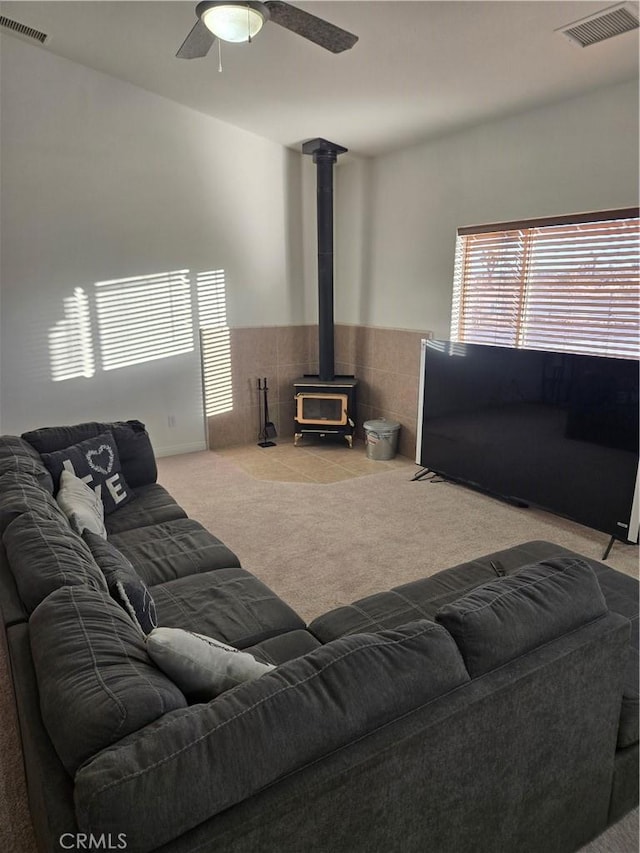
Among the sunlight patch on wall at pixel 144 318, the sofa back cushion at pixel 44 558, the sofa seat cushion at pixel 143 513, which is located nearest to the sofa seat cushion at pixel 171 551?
the sofa seat cushion at pixel 143 513

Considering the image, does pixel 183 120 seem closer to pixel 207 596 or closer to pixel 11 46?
pixel 11 46

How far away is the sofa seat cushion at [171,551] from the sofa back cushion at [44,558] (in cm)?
48

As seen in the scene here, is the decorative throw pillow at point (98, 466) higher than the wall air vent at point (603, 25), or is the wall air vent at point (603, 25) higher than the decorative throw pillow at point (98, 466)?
the wall air vent at point (603, 25)

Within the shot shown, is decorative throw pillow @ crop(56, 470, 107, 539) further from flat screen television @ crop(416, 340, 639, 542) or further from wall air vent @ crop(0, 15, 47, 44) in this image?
wall air vent @ crop(0, 15, 47, 44)

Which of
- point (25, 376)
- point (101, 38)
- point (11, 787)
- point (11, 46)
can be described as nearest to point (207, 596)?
point (11, 787)

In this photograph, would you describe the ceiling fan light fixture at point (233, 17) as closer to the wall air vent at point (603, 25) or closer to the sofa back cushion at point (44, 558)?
the wall air vent at point (603, 25)

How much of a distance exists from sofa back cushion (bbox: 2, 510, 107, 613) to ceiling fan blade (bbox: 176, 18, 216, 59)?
2.52m

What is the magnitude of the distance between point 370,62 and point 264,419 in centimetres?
359

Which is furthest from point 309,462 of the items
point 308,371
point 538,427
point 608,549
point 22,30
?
point 22,30

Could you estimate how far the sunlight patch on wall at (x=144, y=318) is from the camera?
17.1ft

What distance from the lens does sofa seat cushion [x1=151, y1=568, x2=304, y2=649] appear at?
203 cm

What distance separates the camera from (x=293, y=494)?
4.71m

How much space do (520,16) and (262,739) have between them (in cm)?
340

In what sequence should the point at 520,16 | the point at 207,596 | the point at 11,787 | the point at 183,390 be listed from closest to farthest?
the point at 11,787 < the point at 207,596 < the point at 520,16 < the point at 183,390
